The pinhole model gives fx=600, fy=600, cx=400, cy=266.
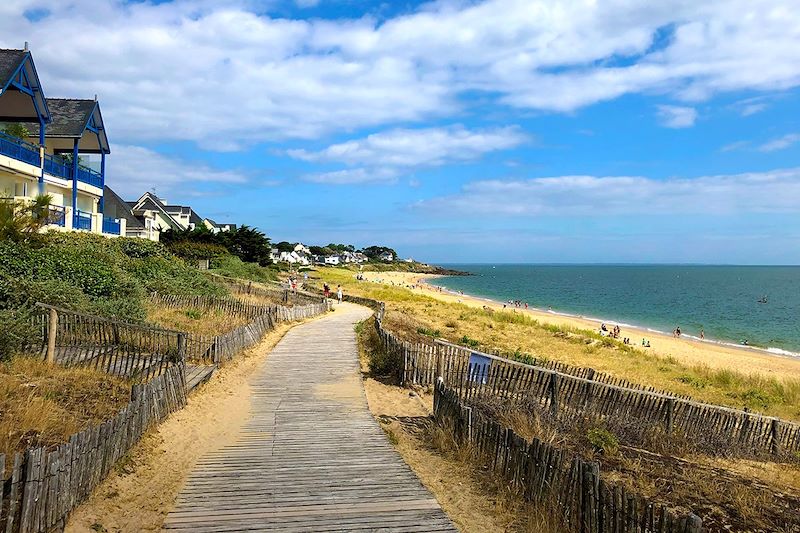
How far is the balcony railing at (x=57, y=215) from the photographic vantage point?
89.1ft

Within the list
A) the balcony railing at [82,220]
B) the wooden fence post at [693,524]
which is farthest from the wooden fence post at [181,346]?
the balcony railing at [82,220]

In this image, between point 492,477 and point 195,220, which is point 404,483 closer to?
point 492,477

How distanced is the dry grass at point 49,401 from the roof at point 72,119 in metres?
25.2

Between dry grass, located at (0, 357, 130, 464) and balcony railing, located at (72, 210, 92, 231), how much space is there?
22.7m

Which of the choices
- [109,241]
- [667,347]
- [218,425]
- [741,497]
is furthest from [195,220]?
[741,497]

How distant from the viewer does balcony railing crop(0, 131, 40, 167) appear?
992 inches

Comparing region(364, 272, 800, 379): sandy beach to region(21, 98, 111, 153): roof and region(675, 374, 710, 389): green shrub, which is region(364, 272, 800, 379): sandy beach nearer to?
region(675, 374, 710, 389): green shrub

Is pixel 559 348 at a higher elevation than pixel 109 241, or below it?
below

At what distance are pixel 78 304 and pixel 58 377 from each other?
444 centimetres

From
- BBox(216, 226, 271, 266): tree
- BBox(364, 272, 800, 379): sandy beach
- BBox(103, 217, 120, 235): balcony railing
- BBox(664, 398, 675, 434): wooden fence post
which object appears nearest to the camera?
BBox(664, 398, 675, 434): wooden fence post

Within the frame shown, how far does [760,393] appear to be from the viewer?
67.2 ft

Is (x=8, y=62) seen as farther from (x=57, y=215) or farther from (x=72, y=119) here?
(x=72, y=119)

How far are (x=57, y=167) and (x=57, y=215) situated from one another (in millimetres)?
3731

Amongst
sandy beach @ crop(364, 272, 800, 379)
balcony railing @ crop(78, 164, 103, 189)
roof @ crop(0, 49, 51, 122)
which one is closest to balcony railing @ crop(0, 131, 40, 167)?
roof @ crop(0, 49, 51, 122)
